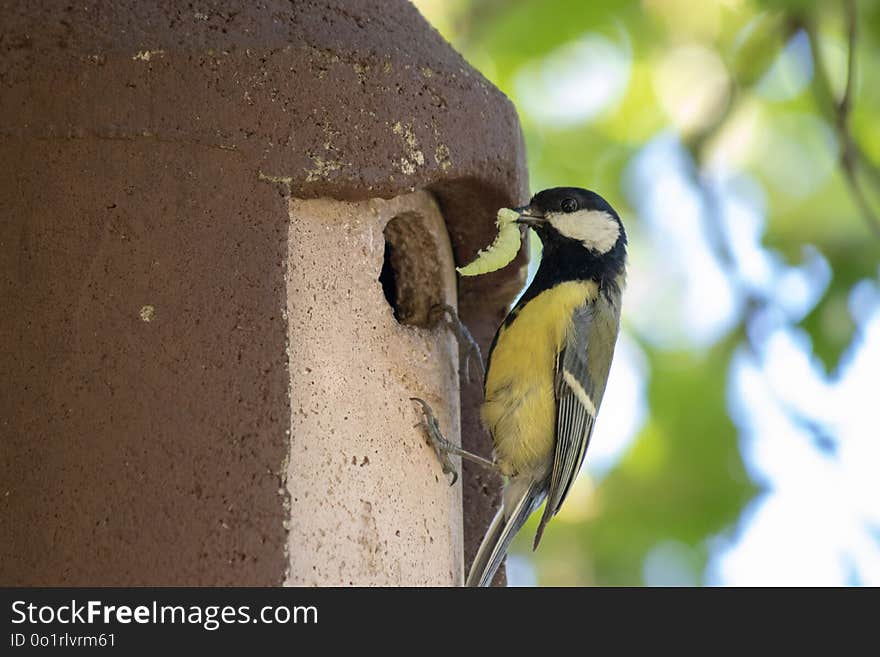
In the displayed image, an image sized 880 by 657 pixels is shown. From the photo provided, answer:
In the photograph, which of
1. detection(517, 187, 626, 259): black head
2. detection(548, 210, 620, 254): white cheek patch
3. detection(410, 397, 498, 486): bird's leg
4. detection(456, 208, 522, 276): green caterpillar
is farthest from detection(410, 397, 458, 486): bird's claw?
detection(548, 210, 620, 254): white cheek patch

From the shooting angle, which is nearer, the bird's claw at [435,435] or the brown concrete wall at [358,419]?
the brown concrete wall at [358,419]

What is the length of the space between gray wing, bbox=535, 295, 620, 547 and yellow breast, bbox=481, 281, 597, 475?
3 centimetres

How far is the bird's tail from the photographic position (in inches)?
141

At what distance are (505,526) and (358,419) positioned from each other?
2.50ft

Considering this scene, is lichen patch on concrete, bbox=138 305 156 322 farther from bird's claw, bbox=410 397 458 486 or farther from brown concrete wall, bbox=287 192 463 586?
bird's claw, bbox=410 397 458 486

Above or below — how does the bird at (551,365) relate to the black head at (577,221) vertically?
below

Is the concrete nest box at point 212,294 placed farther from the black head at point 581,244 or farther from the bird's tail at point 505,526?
the black head at point 581,244

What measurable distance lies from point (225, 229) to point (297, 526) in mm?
656

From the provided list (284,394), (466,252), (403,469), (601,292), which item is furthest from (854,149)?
(284,394)

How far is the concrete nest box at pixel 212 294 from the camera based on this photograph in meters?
2.78

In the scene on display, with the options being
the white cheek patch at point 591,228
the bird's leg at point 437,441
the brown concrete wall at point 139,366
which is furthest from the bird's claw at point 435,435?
the white cheek patch at point 591,228

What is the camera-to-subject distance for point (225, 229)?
2.95 m

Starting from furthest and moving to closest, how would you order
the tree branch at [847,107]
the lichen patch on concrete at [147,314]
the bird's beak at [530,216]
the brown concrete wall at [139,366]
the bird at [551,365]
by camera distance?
1. the tree branch at [847,107]
2. the bird at [551,365]
3. the bird's beak at [530,216]
4. the lichen patch on concrete at [147,314]
5. the brown concrete wall at [139,366]
